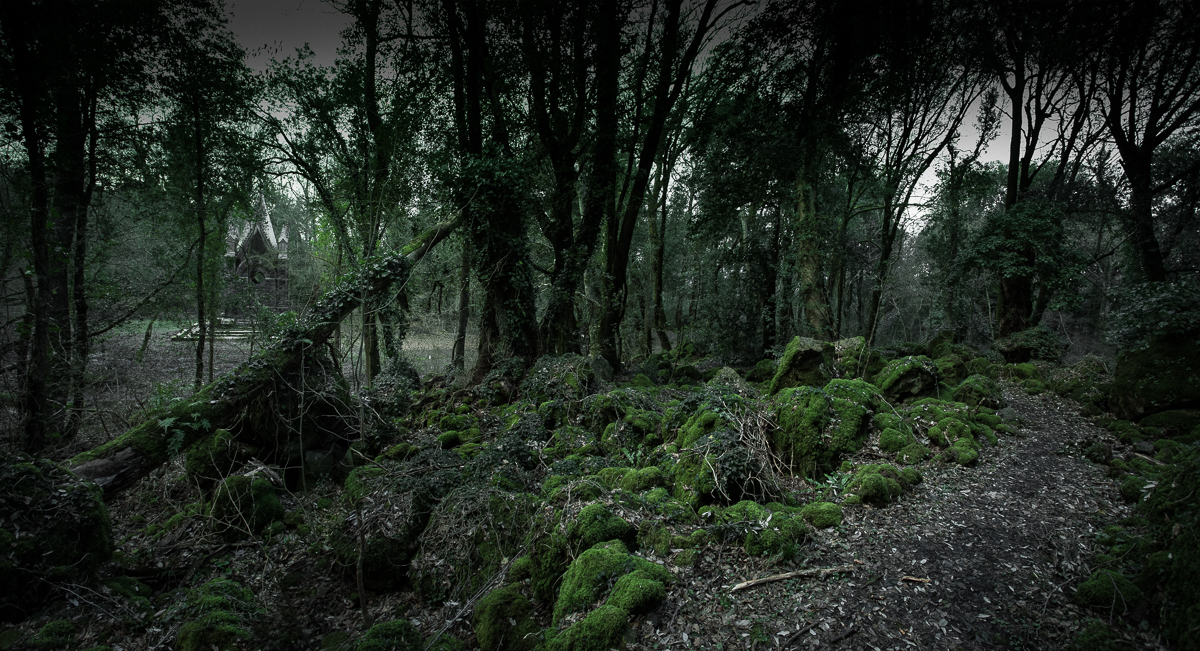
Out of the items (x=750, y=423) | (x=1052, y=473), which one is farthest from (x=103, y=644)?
(x=1052, y=473)

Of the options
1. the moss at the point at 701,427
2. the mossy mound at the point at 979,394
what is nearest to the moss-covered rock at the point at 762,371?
the mossy mound at the point at 979,394

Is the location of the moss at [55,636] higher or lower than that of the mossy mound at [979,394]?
lower

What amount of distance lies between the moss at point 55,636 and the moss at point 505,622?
114 inches

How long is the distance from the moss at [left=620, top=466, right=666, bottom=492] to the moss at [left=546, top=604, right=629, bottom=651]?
6.49ft

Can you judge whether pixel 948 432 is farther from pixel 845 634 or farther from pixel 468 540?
pixel 468 540

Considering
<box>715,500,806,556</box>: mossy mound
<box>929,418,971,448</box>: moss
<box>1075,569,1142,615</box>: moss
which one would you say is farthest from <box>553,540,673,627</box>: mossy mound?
<box>929,418,971,448</box>: moss

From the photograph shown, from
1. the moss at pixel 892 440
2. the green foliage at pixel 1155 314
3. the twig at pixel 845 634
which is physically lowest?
the twig at pixel 845 634

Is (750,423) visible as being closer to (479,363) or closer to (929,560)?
(929,560)

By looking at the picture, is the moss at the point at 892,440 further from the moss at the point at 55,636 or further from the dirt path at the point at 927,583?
the moss at the point at 55,636

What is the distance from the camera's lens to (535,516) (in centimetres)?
406

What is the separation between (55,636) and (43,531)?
3.78 ft

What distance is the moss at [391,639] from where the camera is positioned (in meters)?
2.86

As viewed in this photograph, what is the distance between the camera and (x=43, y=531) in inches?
148

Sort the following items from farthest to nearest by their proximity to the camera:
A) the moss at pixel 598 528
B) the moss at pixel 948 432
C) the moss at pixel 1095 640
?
the moss at pixel 948 432 < the moss at pixel 598 528 < the moss at pixel 1095 640
